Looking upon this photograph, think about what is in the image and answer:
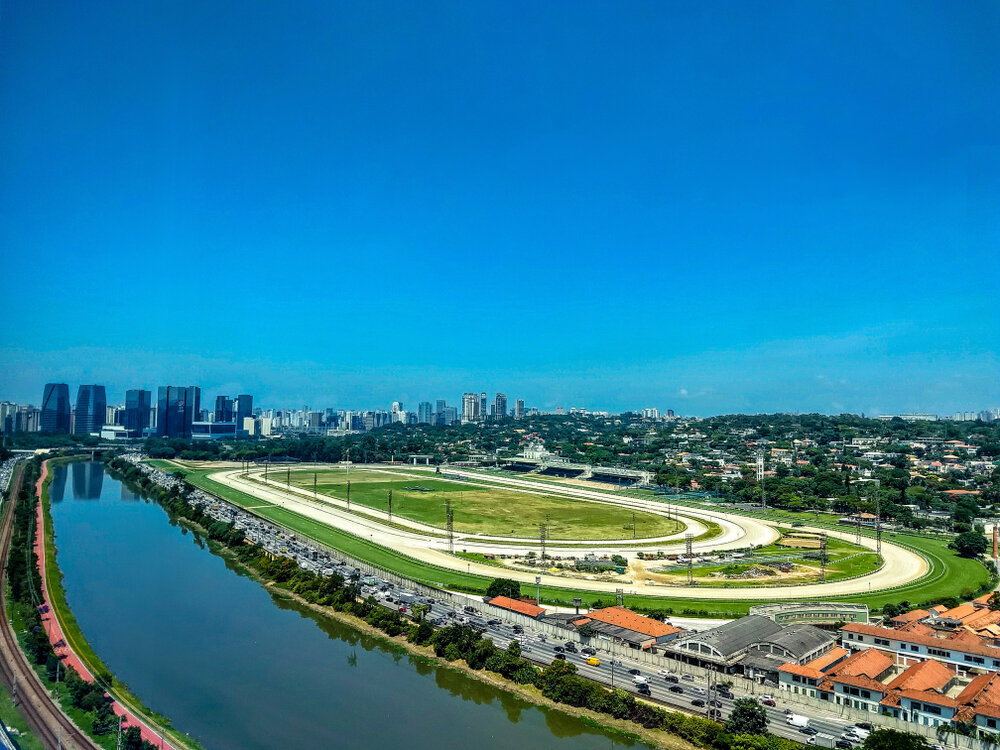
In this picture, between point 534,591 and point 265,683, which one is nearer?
point 265,683

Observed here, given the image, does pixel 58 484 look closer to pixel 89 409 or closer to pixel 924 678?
pixel 89 409

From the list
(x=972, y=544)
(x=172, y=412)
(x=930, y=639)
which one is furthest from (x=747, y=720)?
(x=172, y=412)

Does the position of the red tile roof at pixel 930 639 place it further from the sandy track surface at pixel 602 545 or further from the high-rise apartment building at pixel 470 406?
the high-rise apartment building at pixel 470 406

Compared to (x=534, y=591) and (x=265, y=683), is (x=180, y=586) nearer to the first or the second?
(x=265, y=683)

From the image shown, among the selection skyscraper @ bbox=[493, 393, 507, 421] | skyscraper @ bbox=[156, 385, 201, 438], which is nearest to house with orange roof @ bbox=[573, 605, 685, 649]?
skyscraper @ bbox=[156, 385, 201, 438]

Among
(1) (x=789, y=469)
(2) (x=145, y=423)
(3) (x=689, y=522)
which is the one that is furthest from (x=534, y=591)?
(2) (x=145, y=423)

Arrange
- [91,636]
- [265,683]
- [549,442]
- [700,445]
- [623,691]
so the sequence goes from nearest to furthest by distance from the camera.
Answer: [623,691] < [265,683] < [91,636] < [700,445] < [549,442]

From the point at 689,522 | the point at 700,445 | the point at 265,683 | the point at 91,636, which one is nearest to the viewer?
the point at 265,683

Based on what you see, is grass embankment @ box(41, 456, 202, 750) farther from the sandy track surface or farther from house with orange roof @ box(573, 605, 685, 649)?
the sandy track surface
